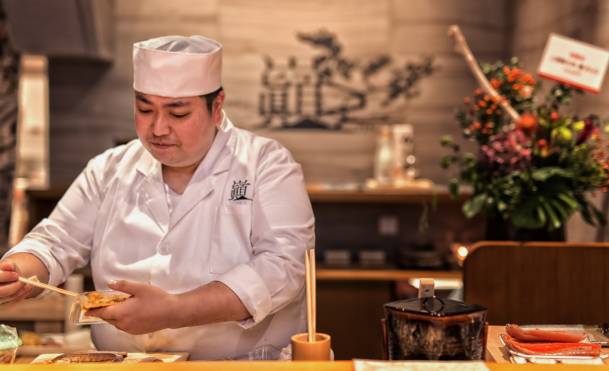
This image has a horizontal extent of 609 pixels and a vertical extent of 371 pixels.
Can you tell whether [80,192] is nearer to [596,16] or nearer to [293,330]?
[293,330]

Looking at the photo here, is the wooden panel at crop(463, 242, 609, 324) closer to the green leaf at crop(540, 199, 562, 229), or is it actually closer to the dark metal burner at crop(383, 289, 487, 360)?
the green leaf at crop(540, 199, 562, 229)

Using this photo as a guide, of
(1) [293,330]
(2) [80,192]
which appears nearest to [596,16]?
(1) [293,330]

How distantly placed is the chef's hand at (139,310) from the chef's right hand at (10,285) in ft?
1.01

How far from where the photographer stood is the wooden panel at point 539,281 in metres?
2.47

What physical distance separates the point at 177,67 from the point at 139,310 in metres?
0.68

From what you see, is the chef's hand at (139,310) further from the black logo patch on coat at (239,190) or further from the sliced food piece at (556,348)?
the sliced food piece at (556,348)

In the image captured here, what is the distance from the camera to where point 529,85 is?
9.68 feet

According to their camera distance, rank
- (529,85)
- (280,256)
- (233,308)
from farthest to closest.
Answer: (529,85), (280,256), (233,308)

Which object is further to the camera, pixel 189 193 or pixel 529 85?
pixel 529 85

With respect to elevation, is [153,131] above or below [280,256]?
above

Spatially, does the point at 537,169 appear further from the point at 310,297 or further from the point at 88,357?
the point at 88,357

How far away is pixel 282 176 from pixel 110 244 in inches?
19.8

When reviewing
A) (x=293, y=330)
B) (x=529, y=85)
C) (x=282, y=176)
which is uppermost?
(x=529, y=85)

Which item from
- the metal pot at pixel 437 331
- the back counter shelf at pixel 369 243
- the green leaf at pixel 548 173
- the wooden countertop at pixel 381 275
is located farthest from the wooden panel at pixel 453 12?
the metal pot at pixel 437 331
